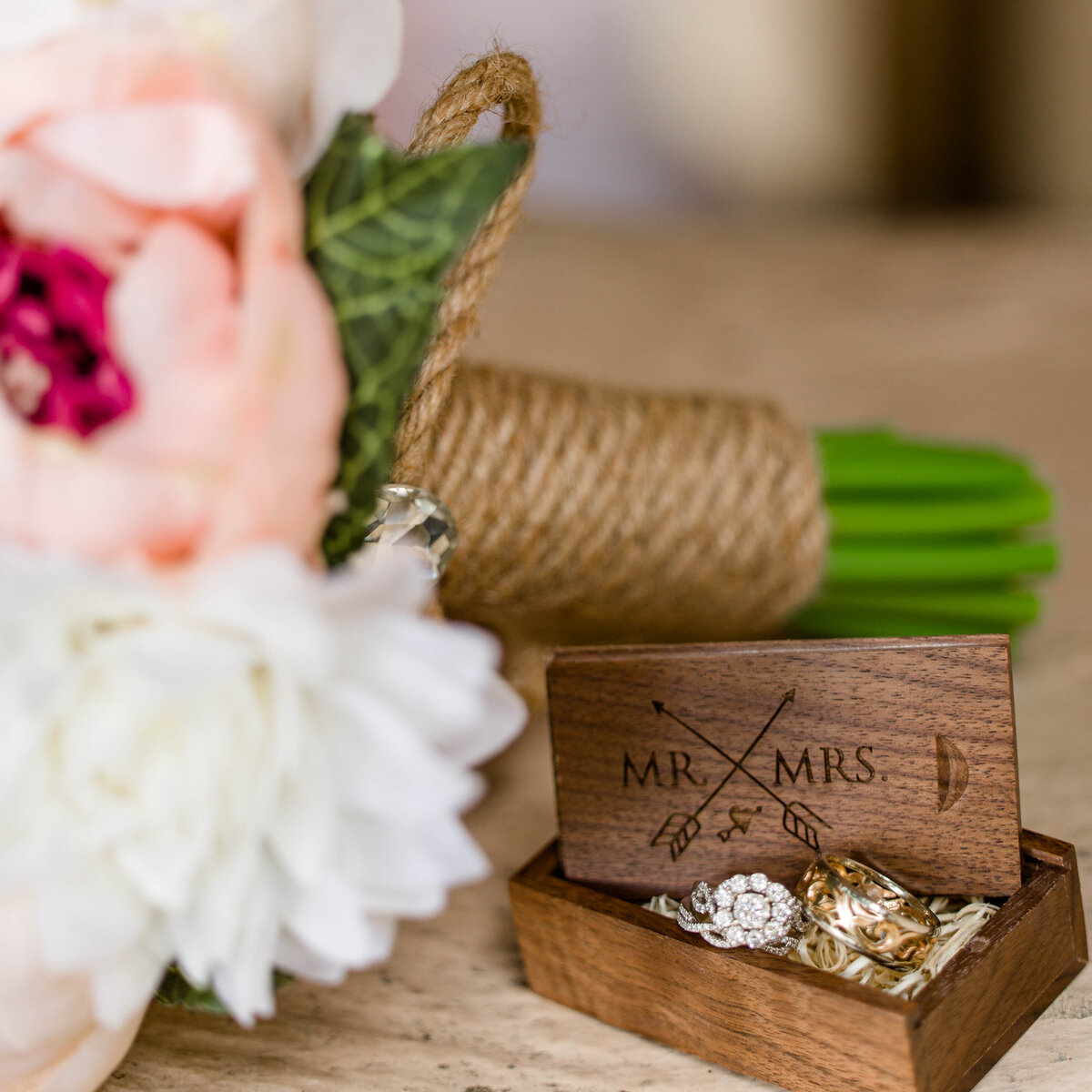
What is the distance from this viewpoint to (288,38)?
1.20ft

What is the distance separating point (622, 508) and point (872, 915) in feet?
1.11

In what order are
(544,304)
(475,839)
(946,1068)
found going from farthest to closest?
(544,304), (475,839), (946,1068)

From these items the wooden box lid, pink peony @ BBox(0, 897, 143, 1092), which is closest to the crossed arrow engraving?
the wooden box lid

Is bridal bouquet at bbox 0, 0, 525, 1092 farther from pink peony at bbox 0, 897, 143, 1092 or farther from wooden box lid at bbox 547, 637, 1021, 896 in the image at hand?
wooden box lid at bbox 547, 637, 1021, 896

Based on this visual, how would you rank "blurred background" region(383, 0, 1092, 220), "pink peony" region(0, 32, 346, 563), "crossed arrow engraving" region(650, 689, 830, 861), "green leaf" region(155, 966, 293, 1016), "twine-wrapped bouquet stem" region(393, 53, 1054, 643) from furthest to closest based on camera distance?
"blurred background" region(383, 0, 1092, 220) → "twine-wrapped bouquet stem" region(393, 53, 1054, 643) → "crossed arrow engraving" region(650, 689, 830, 861) → "green leaf" region(155, 966, 293, 1016) → "pink peony" region(0, 32, 346, 563)

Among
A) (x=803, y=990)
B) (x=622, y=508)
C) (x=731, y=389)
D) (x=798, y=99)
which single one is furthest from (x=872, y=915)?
(x=798, y=99)

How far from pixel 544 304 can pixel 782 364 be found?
0.31 metres

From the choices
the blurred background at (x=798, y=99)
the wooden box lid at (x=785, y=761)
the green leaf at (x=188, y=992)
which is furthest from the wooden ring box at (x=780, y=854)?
the blurred background at (x=798, y=99)

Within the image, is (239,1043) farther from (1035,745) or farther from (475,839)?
(1035,745)

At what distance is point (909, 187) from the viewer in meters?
2.45

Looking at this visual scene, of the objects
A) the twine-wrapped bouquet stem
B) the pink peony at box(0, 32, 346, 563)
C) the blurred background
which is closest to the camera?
the pink peony at box(0, 32, 346, 563)

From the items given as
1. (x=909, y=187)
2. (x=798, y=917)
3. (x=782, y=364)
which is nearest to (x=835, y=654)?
(x=798, y=917)

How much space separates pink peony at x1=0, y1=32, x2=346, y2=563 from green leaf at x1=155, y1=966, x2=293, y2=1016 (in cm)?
17

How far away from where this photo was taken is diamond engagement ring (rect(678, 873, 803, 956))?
1.64ft
